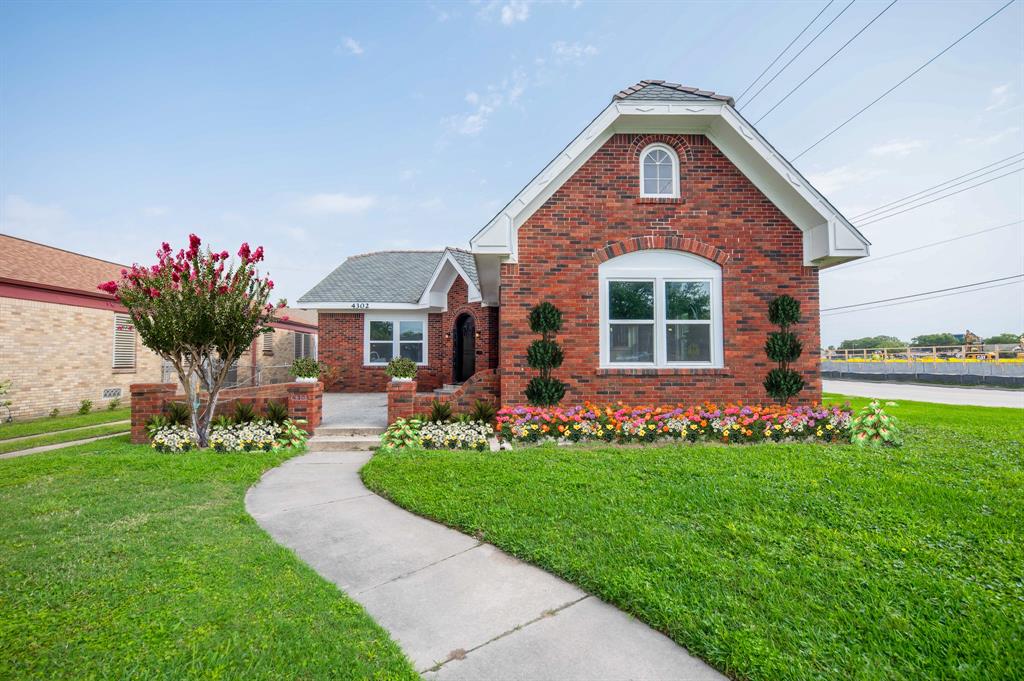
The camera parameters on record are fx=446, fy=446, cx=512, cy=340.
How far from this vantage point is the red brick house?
855cm

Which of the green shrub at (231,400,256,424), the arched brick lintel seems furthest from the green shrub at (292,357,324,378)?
the arched brick lintel

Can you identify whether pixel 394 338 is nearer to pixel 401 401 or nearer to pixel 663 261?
pixel 401 401

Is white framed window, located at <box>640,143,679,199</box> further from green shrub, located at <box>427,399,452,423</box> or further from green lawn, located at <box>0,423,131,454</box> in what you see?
green lawn, located at <box>0,423,131,454</box>

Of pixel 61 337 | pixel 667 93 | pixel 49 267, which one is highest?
pixel 667 93

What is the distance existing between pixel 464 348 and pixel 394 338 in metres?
2.88

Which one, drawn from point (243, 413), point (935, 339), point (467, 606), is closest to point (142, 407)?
point (243, 413)

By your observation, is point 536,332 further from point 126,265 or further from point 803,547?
point 126,265

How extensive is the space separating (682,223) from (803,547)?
21.8ft

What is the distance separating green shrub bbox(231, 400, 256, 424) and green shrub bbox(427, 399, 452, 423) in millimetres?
3361

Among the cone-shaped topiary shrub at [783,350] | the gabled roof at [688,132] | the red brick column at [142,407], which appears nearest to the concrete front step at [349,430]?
the red brick column at [142,407]

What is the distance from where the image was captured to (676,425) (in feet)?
25.5

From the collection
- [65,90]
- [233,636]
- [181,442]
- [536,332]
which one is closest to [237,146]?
[65,90]

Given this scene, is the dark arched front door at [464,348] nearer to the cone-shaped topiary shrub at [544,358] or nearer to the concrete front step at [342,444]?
the cone-shaped topiary shrub at [544,358]

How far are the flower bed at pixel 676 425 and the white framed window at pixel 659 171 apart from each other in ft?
14.3
